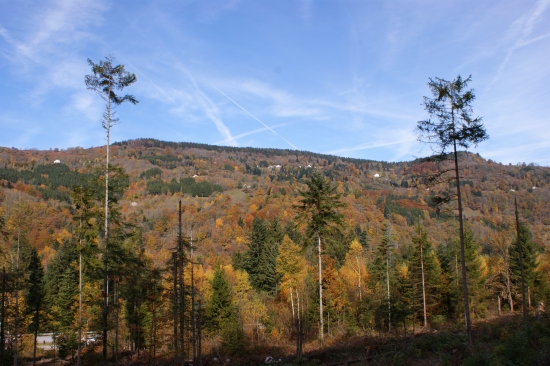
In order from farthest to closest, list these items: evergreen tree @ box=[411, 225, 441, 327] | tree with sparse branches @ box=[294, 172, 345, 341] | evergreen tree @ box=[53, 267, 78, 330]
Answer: evergreen tree @ box=[411, 225, 441, 327], evergreen tree @ box=[53, 267, 78, 330], tree with sparse branches @ box=[294, 172, 345, 341]

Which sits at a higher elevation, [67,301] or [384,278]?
[384,278]

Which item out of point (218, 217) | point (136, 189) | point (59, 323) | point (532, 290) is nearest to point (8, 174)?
point (136, 189)

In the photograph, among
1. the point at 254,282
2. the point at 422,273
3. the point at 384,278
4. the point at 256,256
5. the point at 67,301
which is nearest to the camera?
the point at 422,273

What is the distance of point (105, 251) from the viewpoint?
1945 cm

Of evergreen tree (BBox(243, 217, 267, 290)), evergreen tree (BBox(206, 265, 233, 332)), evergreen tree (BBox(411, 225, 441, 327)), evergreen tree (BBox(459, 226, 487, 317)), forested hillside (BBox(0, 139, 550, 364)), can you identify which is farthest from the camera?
evergreen tree (BBox(243, 217, 267, 290))

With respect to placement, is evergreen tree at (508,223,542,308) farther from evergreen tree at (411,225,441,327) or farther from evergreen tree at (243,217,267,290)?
evergreen tree at (243,217,267,290)

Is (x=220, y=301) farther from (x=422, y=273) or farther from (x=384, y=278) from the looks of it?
(x=422, y=273)

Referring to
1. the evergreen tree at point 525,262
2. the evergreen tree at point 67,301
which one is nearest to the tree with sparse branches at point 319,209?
the evergreen tree at point 67,301

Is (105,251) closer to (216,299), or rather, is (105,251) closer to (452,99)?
(452,99)

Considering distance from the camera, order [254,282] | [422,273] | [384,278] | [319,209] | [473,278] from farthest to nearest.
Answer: [254,282]
[473,278]
[384,278]
[422,273]
[319,209]

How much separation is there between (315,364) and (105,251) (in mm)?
12834

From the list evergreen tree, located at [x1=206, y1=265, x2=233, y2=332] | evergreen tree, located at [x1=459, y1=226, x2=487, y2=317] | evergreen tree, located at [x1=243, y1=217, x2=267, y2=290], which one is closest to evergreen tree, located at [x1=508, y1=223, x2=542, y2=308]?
evergreen tree, located at [x1=459, y1=226, x2=487, y2=317]

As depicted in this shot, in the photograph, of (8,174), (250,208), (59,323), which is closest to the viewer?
(59,323)

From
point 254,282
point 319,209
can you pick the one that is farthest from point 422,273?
point 254,282
